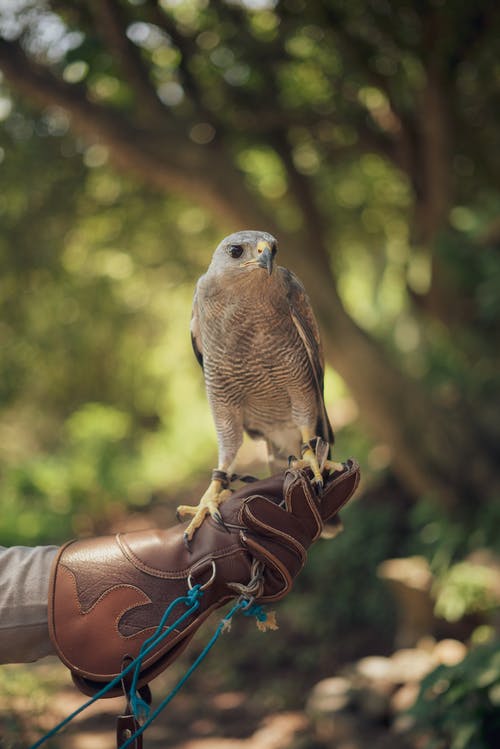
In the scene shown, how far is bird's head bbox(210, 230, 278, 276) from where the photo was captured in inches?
69.4

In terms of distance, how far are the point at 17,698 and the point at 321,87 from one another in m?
6.04

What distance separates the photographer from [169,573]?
1.95m

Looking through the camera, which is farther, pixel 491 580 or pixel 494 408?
pixel 494 408

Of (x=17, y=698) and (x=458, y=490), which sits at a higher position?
(x=458, y=490)

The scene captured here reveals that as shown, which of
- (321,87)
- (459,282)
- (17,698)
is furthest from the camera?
(321,87)

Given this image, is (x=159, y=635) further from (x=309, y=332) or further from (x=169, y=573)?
(x=309, y=332)

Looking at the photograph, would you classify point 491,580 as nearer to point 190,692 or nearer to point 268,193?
point 190,692

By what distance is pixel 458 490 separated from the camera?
523cm

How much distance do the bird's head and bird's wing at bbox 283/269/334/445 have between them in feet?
0.92

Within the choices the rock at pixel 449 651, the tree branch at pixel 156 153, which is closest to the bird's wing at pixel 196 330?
the tree branch at pixel 156 153

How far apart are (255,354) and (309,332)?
24cm

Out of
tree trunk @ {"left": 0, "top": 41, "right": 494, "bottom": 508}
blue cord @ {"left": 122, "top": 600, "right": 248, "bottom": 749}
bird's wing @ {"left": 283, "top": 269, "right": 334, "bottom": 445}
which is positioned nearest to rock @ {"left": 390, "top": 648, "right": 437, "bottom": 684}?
tree trunk @ {"left": 0, "top": 41, "right": 494, "bottom": 508}

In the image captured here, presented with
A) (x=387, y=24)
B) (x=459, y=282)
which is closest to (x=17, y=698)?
(x=459, y=282)

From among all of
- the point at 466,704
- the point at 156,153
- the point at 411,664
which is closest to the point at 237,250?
the point at 466,704
